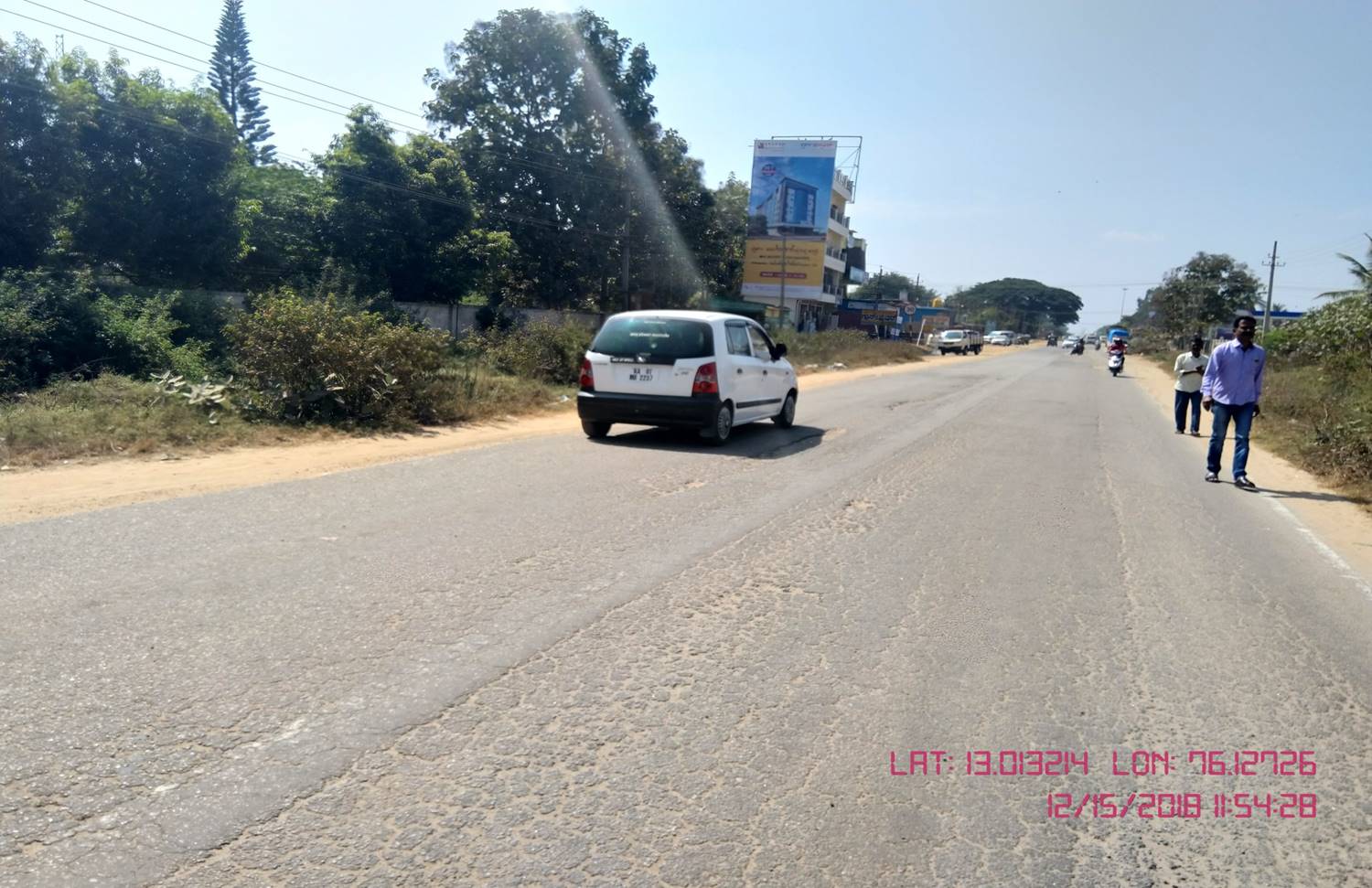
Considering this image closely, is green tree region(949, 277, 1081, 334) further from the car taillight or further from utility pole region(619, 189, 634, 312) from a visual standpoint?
the car taillight

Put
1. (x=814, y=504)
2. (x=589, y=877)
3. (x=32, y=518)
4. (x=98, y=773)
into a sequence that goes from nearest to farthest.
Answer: (x=589, y=877) → (x=98, y=773) → (x=32, y=518) → (x=814, y=504)

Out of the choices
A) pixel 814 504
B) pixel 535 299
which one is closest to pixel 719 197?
pixel 535 299

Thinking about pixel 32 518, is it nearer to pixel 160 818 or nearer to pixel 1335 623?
pixel 160 818

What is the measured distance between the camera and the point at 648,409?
10.9 metres

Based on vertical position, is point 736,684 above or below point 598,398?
A: below

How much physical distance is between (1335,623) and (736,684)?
3734mm

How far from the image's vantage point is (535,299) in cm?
4084

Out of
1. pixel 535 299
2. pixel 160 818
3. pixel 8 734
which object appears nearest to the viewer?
pixel 160 818

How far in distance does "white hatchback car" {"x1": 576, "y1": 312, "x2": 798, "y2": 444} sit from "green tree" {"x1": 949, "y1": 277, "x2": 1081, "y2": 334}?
14272 centimetres

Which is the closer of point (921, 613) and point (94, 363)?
point (921, 613)

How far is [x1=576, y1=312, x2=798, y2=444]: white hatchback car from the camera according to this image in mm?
10773
